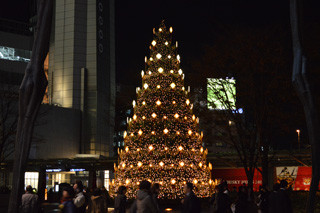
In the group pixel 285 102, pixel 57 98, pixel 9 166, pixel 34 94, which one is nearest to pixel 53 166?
pixel 9 166

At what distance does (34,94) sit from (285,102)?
18169mm

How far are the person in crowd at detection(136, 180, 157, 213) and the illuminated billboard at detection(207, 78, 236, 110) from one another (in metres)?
14.2

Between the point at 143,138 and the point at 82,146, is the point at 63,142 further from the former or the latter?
the point at 143,138

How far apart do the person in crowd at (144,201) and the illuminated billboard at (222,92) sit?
14.2 meters

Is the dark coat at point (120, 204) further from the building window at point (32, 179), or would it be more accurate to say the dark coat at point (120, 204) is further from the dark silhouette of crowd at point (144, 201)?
the building window at point (32, 179)

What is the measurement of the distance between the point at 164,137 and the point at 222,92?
3719mm

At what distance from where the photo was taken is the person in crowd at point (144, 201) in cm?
803

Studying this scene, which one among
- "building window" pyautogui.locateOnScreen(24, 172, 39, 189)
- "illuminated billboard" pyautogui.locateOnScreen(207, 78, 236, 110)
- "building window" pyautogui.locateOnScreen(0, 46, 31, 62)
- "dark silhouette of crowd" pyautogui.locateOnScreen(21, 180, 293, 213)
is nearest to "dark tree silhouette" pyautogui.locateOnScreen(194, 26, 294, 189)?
"illuminated billboard" pyautogui.locateOnScreen(207, 78, 236, 110)

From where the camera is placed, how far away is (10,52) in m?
72.8

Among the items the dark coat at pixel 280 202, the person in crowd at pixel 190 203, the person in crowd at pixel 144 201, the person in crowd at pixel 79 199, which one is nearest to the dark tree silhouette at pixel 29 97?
the person in crowd at pixel 144 201

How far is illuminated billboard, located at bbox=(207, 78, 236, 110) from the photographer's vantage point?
72.9 ft

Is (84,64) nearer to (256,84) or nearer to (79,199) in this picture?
(256,84)

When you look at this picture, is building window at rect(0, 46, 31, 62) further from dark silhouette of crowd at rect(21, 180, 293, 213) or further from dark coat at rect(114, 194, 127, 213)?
dark coat at rect(114, 194, 127, 213)

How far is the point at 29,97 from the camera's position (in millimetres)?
5441
